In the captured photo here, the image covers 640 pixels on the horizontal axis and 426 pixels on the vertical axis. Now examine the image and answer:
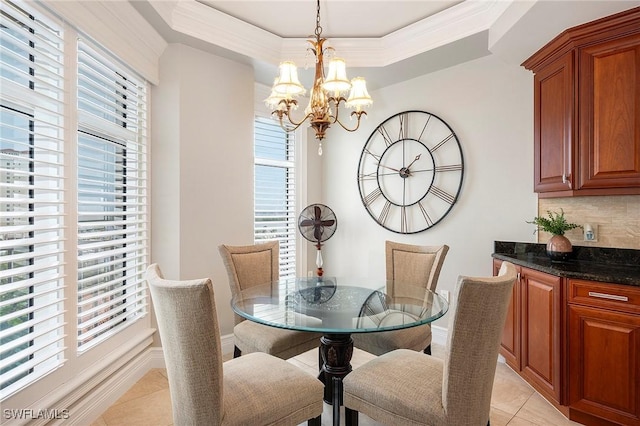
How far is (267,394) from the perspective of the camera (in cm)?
147

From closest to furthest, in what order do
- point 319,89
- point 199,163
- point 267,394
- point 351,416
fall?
point 267,394 → point 351,416 → point 319,89 → point 199,163

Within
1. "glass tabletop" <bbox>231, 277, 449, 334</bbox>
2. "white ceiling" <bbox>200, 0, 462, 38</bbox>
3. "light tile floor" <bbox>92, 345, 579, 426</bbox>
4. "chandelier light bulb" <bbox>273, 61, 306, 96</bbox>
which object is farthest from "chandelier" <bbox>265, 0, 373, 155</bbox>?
"light tile floor" <bbox>92, 345, 579, 426</bbox>

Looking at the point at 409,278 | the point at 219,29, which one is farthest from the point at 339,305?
the point at 219,29

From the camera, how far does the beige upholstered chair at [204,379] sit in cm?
129

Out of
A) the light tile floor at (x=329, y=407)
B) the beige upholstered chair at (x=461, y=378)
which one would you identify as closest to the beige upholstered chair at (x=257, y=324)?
the light tile floor at (x=329, y=407)

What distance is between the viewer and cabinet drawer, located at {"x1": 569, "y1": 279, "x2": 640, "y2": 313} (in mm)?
1890

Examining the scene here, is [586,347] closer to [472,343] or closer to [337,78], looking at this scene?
[472,343]

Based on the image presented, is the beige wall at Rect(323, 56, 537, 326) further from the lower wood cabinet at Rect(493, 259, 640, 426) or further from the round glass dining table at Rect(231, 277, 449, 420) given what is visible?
the round glass dining table at Rect(231, 277, 449, 420)

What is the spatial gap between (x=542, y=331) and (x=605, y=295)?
0.46m

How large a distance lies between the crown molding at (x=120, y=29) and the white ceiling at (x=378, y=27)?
88 mm

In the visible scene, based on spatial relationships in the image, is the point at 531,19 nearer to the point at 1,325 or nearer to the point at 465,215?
the point at 465,215

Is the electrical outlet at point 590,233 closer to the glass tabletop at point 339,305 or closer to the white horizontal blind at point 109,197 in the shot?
the glass tabletop at point 339,305

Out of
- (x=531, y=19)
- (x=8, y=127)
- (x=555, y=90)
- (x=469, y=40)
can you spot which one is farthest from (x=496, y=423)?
(x=8, y=127)

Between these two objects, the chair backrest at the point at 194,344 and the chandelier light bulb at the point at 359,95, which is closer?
the chair backrest at the point at 194,344
